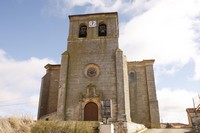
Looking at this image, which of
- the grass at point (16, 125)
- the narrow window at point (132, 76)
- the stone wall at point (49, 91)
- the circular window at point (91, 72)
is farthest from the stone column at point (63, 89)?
the narrow window at point (132, 76)

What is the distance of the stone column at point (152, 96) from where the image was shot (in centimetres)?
2286

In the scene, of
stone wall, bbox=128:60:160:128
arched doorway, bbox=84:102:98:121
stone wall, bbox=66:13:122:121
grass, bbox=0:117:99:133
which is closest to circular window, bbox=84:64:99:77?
stone wall, bbox=66:13:122:121

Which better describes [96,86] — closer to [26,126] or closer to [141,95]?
[141,95]

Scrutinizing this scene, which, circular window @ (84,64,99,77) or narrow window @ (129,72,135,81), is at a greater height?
narrow window @ (129,72,135,81)

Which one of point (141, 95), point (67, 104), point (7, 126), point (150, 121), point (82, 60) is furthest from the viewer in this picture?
point (141, 95)

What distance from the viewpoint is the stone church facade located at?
17828 mm

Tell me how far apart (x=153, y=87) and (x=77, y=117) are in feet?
36.4

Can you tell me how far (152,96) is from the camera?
24.0m

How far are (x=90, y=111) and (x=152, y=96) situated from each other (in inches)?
374

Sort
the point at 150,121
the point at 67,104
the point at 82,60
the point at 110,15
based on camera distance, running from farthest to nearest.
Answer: the point at 150,121 → the point at 110,15 → the point at 82,60 → the point at 67,104

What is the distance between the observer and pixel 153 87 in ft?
79.6

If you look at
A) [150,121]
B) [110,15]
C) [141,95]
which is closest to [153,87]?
[141,95]

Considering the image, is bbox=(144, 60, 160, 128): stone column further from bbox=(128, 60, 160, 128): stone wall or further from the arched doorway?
the arched doorway

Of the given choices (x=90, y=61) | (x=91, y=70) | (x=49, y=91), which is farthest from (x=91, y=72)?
(x=49, y=91)
